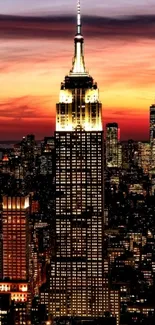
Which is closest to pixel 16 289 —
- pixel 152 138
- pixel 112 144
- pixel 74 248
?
pixel 74 248

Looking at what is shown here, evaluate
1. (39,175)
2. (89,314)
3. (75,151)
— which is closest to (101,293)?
(89,314)

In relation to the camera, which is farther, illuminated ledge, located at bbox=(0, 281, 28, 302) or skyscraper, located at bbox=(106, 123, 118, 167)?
skyscraper, located at bbox=(106, 123, 118, 167)

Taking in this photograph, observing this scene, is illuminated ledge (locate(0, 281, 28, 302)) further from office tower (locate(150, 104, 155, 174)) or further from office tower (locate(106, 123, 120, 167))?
office tower (locate(150, 104, 155, 174))

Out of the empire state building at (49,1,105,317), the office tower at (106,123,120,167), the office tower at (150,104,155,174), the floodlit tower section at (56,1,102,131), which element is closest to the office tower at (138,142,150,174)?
the office tower at (150,104,155,174)

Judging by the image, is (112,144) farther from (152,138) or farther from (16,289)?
(16,289)

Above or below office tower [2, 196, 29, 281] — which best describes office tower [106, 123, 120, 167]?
above

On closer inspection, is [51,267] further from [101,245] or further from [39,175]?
[39,175]

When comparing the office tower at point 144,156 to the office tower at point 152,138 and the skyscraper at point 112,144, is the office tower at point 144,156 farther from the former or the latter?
the skyscraper at point 112,144

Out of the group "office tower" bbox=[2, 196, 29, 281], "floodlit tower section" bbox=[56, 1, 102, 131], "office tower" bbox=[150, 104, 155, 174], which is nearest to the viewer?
"floodlit tower section" bbox=[56, 1, 102, 131]

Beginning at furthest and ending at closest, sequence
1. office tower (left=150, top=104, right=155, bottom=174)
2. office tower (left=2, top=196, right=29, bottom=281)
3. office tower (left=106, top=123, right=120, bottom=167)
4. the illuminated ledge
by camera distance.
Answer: office tower (left=150, top=104, right=155, bottom=174) → office tower (left=106, top=123, right=120, bottom=167) → office tower (left=2, top=196, right=29, bottom=281) → the illuminated ledge
